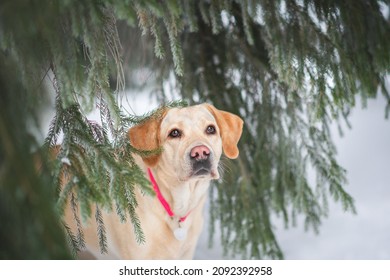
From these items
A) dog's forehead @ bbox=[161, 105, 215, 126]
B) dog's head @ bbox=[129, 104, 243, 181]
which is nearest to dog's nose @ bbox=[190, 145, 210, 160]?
dog's head @ bbox=[129, 104, 243, 181]

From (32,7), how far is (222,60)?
1.09 meters

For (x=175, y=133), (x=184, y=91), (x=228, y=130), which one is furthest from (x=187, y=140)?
(x=184, y=91)

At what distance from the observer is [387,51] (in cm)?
146

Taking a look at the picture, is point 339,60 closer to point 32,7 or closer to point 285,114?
point 285,114

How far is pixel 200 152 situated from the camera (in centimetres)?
115

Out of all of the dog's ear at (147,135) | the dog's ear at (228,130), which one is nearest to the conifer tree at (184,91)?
the dog's ear at (147,135)

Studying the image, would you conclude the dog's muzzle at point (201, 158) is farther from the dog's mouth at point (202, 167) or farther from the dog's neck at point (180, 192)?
the dog's neck at point (180, 192)

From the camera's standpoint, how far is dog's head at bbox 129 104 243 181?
1.16 metres

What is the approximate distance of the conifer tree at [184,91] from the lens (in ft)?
2.37

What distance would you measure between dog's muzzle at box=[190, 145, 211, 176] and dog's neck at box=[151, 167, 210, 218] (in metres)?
0.17

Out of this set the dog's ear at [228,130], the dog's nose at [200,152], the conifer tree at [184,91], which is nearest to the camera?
the conifer tree at [184,91]

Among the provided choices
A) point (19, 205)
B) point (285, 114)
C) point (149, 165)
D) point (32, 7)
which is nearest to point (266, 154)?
point (285, 114)

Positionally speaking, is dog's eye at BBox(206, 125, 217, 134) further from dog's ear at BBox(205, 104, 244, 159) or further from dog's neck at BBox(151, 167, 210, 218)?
dog's neck at BBox(151, 167, 210, 218)

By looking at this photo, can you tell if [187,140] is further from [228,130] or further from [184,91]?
[184,91]
